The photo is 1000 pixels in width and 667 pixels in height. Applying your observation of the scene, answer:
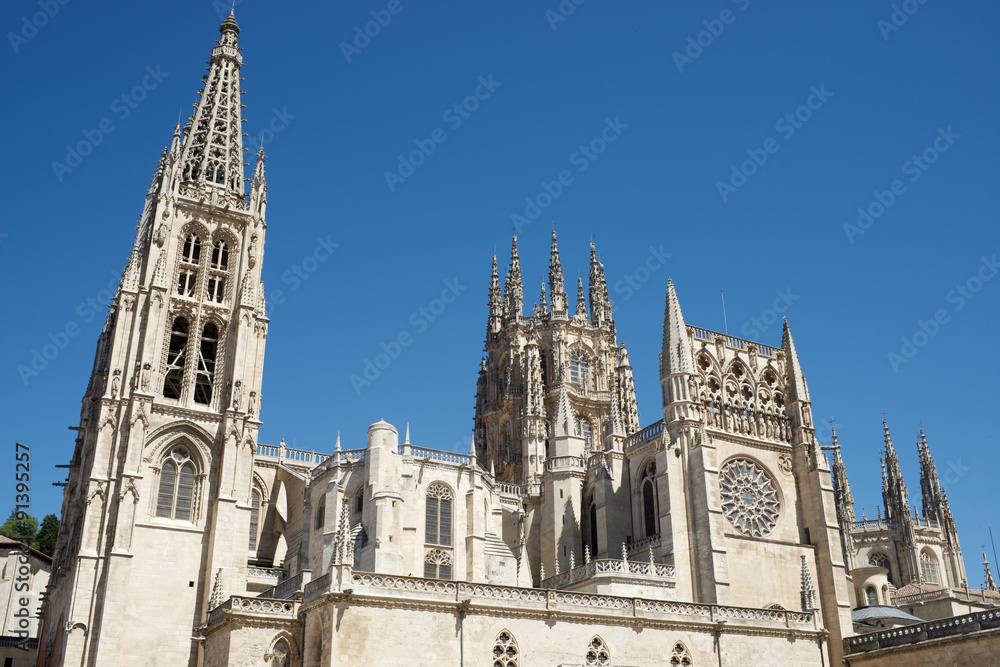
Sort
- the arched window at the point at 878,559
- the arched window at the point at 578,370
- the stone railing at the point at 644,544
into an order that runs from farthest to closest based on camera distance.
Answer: the arched window at the point at 878,559 → the arched window at the point at 578,370 → the stone railing at the point at 644,544

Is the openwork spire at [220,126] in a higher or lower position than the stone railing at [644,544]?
higher

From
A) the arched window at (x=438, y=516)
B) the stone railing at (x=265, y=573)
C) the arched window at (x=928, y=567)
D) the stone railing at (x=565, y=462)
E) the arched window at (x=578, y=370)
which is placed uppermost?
the arched window at (x=578, y=370)

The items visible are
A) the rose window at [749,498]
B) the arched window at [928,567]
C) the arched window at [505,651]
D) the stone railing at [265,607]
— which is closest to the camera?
the arched window at [505,651]

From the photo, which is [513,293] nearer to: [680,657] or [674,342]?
[674,342]

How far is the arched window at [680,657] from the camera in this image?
32875 millimetres

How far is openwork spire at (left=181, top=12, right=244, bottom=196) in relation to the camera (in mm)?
50316

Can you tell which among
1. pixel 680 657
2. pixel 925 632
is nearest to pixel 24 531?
pixel 680 657

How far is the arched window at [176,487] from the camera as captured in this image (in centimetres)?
4112

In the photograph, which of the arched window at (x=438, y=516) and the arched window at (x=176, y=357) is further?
the arched window at (x=176, y=357)

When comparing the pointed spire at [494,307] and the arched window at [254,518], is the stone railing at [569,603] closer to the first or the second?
the arched window at [254,518]

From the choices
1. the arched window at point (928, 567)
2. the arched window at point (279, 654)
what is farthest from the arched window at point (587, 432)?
the arched window at point (279, 654)

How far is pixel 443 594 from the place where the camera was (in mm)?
29656

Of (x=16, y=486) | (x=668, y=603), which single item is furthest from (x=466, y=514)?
(x=16, y=486)

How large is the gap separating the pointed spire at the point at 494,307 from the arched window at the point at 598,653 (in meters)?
39.4
